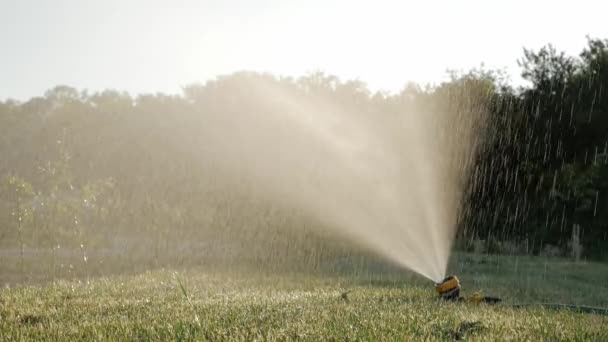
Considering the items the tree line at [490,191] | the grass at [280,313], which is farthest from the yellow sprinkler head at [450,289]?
the tree line at [490,191]

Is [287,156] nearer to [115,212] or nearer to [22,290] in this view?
[115,212]

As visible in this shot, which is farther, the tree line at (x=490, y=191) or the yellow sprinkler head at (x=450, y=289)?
the tree line at (x=490, y=191)

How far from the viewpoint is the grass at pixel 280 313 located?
627 centimetres

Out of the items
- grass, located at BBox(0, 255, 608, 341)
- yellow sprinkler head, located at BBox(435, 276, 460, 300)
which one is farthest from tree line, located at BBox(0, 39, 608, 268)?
yellow sprinkler head, located at BBox(435, 276, 460, 300)

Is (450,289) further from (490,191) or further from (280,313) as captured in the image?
(490,191)

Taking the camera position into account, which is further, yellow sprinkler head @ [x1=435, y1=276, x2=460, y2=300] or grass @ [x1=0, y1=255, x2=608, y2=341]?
yellow sprinkler head @ [x1=435, y1=276, x2=460, y2=300]

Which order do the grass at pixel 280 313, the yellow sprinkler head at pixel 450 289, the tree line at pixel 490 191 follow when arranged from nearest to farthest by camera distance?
the grass at pixel 280 313 < the yellow sprinkler head at pixel 450 289 < the tree line at pixel 490 191

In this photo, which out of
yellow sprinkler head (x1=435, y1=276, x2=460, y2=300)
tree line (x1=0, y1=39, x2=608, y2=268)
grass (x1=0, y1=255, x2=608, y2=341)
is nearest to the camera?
grass (x1=0, y1=255, x2=608, y2=341)

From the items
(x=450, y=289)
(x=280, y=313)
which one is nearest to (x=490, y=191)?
(x=450, y=289)

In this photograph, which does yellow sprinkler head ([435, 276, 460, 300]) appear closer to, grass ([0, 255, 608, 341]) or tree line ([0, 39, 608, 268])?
grass ([0, 255, 608, 341])

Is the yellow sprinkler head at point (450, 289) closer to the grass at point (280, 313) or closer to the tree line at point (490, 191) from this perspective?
the grass at point (280, 313)

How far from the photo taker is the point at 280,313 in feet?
25.2

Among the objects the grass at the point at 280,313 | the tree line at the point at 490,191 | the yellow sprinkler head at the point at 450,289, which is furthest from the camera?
the tree line at the point at 490,191

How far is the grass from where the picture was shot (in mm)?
6270
